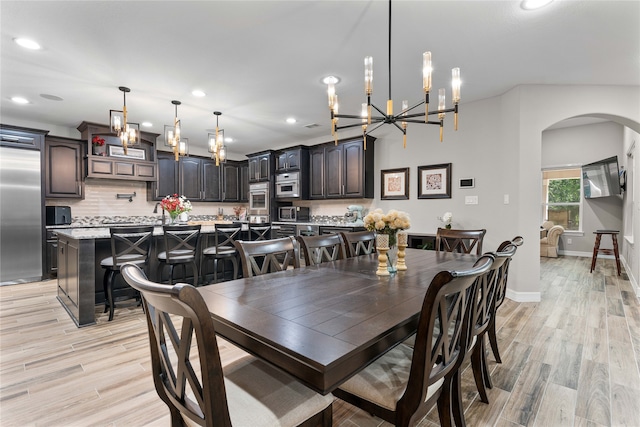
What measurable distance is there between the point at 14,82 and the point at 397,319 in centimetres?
505

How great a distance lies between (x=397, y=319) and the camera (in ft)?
3.63

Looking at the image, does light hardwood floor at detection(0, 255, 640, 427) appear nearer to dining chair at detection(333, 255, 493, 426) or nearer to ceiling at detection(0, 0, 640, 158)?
dining chair at detection(333, 255, 493, 426)

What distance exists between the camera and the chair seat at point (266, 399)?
98 cm

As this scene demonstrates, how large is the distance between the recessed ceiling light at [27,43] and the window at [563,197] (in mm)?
9165

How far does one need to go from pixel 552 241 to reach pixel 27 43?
913 centimetres

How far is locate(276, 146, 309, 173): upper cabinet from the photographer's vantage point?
6.00 metres

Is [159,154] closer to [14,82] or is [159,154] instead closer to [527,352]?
[14,82]

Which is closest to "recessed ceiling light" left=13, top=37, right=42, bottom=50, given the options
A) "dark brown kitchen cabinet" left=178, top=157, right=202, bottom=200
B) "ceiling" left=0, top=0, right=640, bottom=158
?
"ceiling" left=0, top=0, right=640, bottom=158

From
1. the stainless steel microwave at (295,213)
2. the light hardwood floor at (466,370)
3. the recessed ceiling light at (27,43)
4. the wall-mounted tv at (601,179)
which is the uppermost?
the recessed ceiling light at (27,43)

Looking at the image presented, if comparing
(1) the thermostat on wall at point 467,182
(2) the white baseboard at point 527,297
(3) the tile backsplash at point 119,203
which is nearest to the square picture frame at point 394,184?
(3) the tile backsplash at point 119,203

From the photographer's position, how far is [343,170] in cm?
549

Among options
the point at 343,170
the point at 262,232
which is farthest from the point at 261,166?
the point at 262,232

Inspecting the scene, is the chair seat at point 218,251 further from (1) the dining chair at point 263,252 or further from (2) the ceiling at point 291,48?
(2) the ceiling at point 291,48

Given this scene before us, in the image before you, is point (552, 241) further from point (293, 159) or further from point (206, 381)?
point (206, 381)
